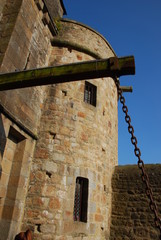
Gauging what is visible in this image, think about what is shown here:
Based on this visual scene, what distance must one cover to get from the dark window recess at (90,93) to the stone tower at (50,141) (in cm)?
1

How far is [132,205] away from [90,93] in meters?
3.79

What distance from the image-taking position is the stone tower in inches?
201

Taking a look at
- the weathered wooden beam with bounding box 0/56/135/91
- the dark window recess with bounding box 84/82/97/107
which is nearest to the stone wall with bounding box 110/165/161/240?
the dark window recess with bounding box 84/82/97/107

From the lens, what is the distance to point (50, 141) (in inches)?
237

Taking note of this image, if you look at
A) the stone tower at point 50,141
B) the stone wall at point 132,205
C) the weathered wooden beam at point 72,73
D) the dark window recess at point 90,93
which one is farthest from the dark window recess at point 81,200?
the weathered wooden beam at point 72,73

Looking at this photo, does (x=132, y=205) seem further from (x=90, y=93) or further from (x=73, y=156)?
(x=90, y=93)

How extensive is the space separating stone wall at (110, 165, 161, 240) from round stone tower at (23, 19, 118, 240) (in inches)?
12.5

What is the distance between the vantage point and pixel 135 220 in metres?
6.62

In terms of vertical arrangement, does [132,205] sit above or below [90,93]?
below

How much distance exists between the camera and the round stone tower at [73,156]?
5328 millimetres

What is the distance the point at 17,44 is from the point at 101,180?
4.38 metres

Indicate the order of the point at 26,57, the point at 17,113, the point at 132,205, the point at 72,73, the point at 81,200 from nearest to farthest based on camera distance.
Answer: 1. the point at 72,73
2. the point at 17,113
3. the point at 26,57
4. the point at 81,200
5. the point at 132,205

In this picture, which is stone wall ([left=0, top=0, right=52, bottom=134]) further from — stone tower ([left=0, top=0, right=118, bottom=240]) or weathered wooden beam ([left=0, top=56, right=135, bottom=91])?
weathered wooden beam ([left=0, top=56, right=135, bottom=91])

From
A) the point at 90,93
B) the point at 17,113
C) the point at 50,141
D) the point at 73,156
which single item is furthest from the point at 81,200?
the point at 90,93
